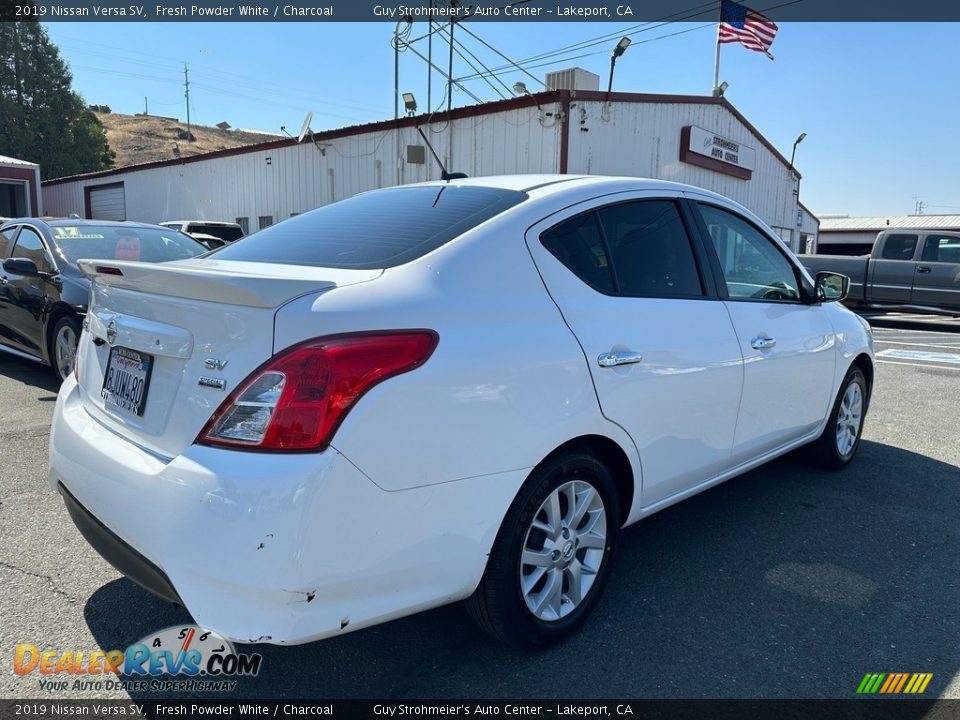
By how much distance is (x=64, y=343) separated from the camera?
5.93 meters

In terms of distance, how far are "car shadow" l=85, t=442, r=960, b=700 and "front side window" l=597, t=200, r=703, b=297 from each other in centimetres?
129

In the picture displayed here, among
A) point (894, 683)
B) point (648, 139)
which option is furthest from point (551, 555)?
point (648, 139)

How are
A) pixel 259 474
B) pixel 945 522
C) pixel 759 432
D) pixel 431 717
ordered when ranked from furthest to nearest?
pixel 945 522 < pixel 759 432 < pixel 431 717 < pixel 259 474

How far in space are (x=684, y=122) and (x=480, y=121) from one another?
4.76 meters

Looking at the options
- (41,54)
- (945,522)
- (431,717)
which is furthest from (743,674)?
(41,54)

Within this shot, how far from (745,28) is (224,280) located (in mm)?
18416

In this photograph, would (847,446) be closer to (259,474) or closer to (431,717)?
(431,717)

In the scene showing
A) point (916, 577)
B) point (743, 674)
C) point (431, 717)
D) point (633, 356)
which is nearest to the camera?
point (431, 717)

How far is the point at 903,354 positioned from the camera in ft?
32.9

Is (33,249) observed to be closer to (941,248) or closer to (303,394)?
(303,394)

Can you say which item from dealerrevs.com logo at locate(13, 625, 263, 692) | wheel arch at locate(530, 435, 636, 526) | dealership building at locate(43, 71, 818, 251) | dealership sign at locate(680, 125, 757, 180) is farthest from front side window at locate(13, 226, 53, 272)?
dealership sign at locate(680, 125, 757, 180)

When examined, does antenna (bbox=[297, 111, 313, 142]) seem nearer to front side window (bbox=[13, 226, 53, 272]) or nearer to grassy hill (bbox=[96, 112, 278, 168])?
front side window (bbox=[13, 226, 53, 272])

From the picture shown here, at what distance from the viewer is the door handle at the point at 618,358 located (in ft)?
8.20

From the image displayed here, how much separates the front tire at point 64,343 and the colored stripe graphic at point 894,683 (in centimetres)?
588
